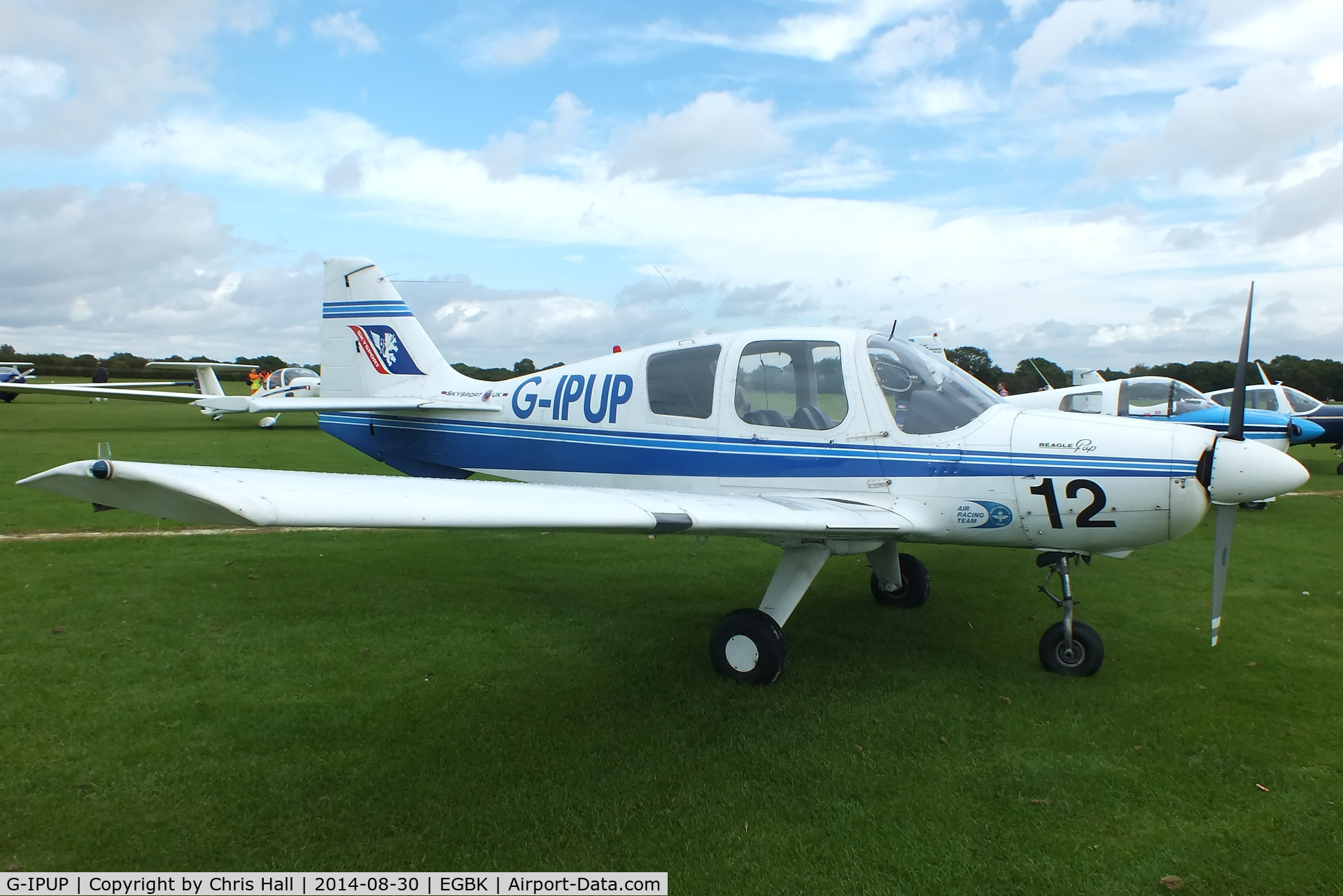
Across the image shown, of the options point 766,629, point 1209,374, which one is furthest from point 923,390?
point 1209,374

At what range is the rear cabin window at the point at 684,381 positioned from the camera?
5039 millimetres

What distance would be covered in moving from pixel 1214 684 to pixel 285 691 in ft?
17.9

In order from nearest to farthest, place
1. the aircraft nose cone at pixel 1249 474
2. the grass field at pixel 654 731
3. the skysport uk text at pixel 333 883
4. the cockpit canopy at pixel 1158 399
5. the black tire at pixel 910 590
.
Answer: the skysport uk text at pixel 333 883
the grass field at pixel 654 731
the aircraft nose cone at pixel 1249 474
the black tire at pixel 910 590
the cockpit canopy at pixel 1158 399

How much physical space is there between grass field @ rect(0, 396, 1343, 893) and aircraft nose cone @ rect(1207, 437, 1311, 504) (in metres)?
1.24

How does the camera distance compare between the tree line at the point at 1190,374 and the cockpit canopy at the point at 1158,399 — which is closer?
the cockpit canopy at the point at 1158,399

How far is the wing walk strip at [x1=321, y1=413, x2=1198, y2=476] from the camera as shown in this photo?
3.96 meters

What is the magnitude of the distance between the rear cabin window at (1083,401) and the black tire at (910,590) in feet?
23.8

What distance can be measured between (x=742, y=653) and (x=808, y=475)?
1186mm

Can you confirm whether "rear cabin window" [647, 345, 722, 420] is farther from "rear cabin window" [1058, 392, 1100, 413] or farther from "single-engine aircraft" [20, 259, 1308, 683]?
"rear cabin window" [1058, 392, 1100, 413]

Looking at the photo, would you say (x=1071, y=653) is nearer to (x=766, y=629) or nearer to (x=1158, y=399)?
(x=766, y=629)

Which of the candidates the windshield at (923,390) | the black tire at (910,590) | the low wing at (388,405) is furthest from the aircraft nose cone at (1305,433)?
the low wing at (388,405)

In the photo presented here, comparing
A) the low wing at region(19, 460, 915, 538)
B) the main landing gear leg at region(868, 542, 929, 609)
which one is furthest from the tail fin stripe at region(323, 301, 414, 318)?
the main landing gear leg at region(868, 542, 929, 609)

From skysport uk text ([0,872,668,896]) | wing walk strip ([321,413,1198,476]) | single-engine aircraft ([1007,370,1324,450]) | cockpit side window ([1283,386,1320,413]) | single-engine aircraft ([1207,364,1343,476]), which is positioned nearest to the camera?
skysport uk text ([0,872,668,896])

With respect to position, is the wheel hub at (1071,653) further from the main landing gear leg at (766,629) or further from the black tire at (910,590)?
the main landing gear leg at (766,629)
